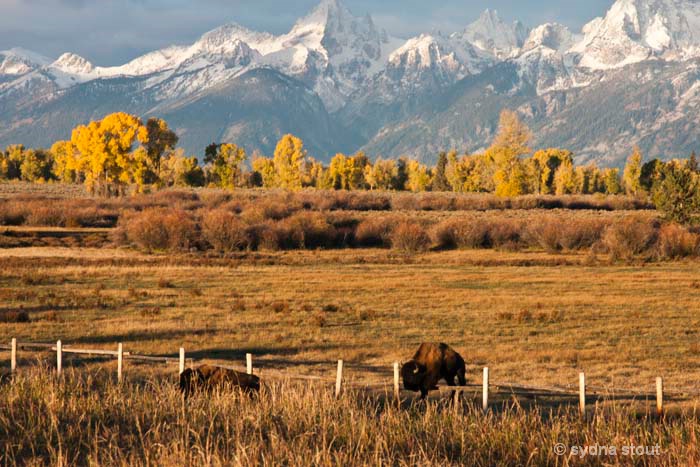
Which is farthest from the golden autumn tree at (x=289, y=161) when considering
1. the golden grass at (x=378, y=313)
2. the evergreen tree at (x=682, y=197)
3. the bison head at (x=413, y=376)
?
the bison head at (x=413, y=376)

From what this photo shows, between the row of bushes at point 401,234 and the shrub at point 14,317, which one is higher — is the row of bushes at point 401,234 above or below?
above

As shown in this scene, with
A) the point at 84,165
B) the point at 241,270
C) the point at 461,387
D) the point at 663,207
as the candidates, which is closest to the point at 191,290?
the point at 241,270

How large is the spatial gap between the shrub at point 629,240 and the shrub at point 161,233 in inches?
1280

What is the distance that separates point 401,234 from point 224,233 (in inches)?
562

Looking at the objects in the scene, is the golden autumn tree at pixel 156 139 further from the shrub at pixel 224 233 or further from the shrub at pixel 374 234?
the shrub at pixel 374 234

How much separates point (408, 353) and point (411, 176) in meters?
153

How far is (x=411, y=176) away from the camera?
173750mm

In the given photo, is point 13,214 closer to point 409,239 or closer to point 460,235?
point 409,239

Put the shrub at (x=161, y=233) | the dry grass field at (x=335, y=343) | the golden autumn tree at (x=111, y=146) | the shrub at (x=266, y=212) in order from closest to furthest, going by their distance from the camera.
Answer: the dry grass field at (x=335, y=343)
the shrub at (x=161, y=233)
the shrub at (x=266, y=212)
the golden autumn tree at (x=111, y=146)

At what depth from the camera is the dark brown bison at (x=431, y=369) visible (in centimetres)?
1580

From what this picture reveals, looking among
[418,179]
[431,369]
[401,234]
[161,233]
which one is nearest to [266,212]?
[161,233]

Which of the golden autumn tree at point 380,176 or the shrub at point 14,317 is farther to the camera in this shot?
the golden autumn tree at point 380,176

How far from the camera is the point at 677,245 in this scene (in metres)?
58.1

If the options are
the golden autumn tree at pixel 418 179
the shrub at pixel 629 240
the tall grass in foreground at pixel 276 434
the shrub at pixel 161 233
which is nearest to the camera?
the tall grass in foreground at pixel 276 434
